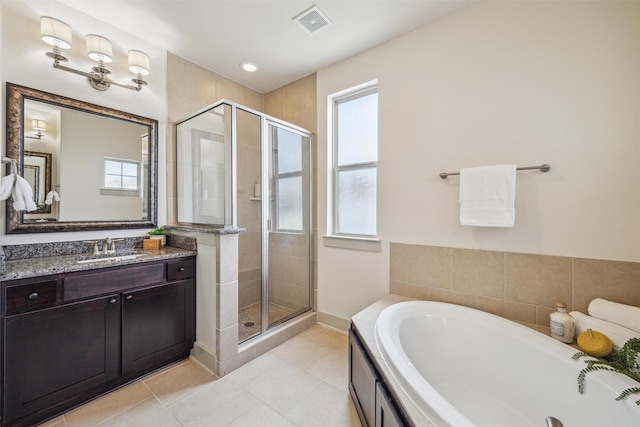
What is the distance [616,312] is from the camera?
1277 mm

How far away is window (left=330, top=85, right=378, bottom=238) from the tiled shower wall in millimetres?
454

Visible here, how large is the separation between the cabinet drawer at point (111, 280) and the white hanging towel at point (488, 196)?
218 centimetres

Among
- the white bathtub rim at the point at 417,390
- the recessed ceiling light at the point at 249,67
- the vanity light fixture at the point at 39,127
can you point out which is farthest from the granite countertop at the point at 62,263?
the recessed ceiling light at the point at 249,67

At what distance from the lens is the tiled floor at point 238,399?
1.45m

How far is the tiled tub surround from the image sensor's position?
1.41 meters

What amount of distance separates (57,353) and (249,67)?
8.74 ft

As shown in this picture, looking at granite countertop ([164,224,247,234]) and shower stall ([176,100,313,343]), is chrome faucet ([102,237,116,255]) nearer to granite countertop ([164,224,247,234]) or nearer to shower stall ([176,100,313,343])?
granite countertop ([164,224,247,234])

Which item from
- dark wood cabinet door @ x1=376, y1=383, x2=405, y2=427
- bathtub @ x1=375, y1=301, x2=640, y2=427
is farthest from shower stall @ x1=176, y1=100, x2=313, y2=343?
dark wood cabinet door @ x1=376, y1=383, x2=405, y2=427

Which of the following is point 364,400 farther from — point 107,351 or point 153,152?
point 153,152

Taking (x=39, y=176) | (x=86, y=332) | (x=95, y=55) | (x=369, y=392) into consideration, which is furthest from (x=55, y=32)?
(x=369, y=392)

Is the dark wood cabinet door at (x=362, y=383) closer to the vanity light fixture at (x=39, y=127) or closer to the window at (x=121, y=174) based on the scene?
the window at (x=121, y=174)

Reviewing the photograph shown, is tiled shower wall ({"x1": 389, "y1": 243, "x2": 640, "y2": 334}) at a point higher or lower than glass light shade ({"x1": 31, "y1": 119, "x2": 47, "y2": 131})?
lower

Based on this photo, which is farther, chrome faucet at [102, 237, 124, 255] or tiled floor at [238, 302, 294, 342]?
tiled floor at [238, 302, 294, 342]

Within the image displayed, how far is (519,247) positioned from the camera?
168cm
